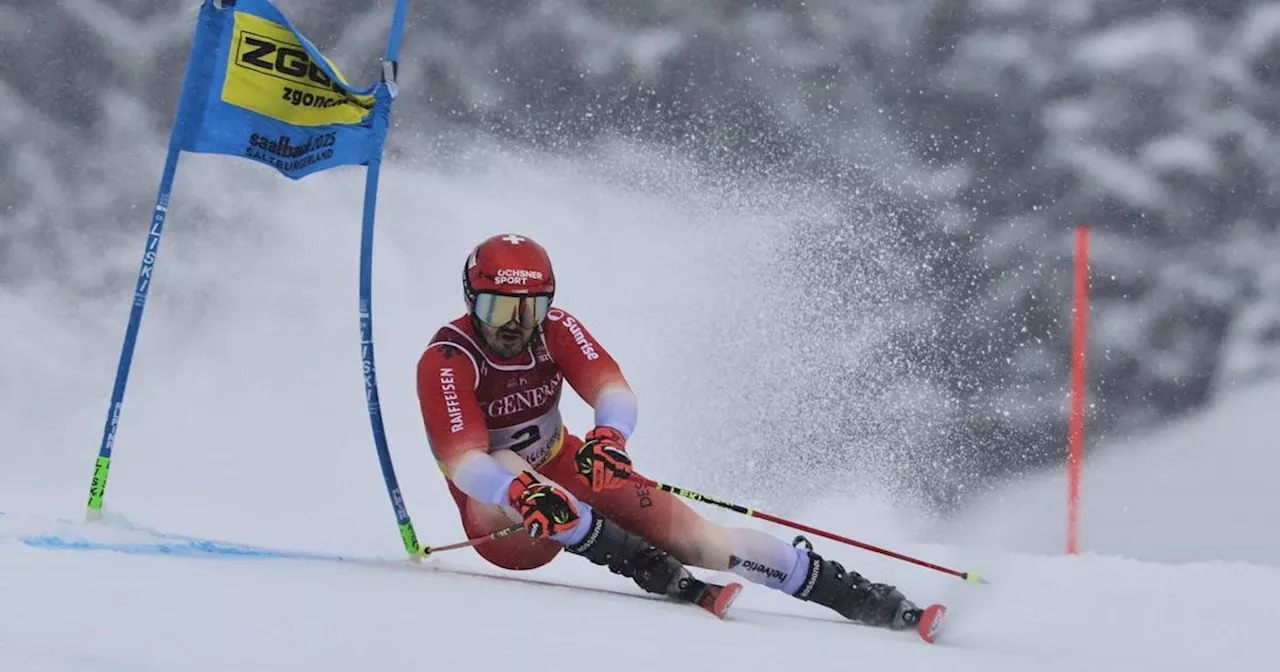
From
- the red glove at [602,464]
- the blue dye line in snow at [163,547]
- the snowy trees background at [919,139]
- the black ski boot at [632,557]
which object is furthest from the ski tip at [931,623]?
the snowy trees background at [919,139]

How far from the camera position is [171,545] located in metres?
3.70

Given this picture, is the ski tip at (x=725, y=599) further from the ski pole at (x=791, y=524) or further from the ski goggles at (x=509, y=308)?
the ski goggles at (x=509, y=308)

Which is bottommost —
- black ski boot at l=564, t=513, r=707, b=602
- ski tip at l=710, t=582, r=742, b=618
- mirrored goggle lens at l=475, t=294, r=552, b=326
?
ski tip at l=710, t=582, r=742, b=618

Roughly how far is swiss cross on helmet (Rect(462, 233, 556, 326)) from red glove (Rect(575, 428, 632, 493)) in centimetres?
53

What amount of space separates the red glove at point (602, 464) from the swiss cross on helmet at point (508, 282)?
0.53 meters

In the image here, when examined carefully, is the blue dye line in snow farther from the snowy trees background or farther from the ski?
the snowy trees background

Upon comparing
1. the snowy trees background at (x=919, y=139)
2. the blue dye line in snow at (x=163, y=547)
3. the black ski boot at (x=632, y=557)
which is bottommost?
the blue dye line in snow at (x=163, y=547)

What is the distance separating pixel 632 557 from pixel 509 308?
929mm

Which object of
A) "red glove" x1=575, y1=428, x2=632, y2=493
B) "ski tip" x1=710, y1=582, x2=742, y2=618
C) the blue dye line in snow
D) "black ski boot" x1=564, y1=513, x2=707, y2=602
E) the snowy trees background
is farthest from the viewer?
the snowy trees background

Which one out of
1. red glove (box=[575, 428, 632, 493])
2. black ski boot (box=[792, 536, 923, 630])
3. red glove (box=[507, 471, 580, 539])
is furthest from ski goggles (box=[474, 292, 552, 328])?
black ski boot (box=[792, 536, 923, 630])

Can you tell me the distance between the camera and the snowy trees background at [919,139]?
9.86 m

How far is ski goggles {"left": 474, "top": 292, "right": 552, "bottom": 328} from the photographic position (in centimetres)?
425

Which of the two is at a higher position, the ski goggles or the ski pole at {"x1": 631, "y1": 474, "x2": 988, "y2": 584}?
the ski goggles

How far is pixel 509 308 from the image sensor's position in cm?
427
